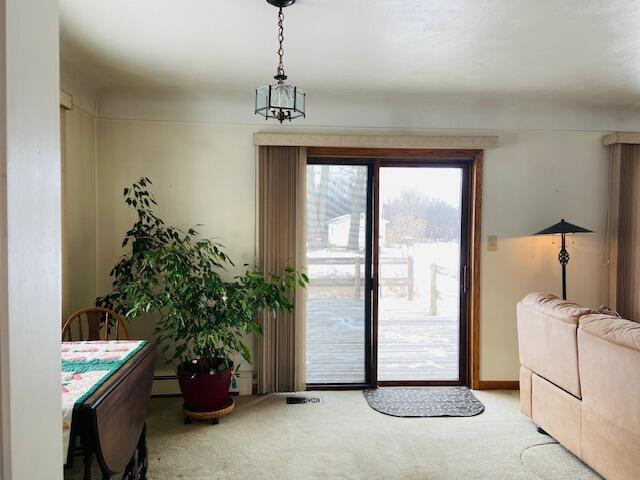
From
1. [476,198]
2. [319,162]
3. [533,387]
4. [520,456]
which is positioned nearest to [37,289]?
[520,456]

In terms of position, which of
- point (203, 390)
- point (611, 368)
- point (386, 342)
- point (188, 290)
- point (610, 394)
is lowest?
point (203, 390)

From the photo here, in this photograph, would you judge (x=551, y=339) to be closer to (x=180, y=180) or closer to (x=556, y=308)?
(x=556, y=308)

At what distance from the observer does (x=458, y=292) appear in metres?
4.13

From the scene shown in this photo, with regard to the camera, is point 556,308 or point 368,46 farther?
point 556,308

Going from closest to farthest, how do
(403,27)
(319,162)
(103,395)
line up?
(103,395) → (403,27) → (319,162)

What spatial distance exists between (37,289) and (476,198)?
380 centimetres

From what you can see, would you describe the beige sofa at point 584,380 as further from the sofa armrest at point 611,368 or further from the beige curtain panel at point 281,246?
A: the beige curtain panel at point 281,246

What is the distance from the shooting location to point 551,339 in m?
2.86

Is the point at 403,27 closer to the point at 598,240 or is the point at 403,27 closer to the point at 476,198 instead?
the point at 476,198

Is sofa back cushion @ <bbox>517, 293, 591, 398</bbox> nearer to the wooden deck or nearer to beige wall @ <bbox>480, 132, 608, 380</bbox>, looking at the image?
beige wall @ <bbox>480, 132, 608, 380</bbox>

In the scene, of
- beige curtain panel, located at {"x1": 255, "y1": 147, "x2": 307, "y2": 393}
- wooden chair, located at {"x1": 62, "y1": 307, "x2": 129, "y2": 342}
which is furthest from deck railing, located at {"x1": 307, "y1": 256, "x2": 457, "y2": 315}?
wooden chair, located at {"x1": 62, "y1": 307, "x2": 129, "y2": 342}

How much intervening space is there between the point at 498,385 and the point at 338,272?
1.67 meters

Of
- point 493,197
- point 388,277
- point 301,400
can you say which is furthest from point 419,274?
point 301,400

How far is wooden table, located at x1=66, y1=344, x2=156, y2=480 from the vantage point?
159 cm
